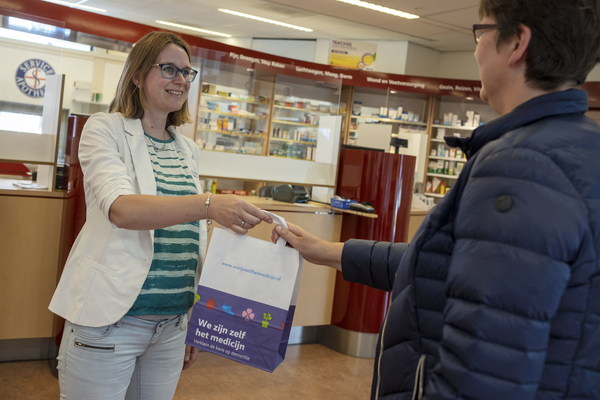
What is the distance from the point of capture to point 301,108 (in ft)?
14.9

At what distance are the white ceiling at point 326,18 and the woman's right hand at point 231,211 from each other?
7251 mm

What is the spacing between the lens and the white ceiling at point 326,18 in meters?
8.38

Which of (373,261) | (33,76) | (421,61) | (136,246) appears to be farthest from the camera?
(421,61)

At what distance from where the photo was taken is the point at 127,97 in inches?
63.4

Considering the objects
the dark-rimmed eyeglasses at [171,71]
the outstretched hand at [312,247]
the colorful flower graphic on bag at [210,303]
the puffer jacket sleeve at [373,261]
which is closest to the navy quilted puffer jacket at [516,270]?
the puffer jacket sleeve at [373,261]

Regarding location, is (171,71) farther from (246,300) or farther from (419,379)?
(419,379)

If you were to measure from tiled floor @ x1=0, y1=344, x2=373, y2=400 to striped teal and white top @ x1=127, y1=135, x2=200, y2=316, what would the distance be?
1.76 m

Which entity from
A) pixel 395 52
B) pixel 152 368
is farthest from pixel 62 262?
pixel 395 52

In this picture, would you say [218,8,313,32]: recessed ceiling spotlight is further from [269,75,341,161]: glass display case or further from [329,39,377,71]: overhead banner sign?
[269,75,341,161]: glass display case

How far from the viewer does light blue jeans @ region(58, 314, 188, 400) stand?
139cm

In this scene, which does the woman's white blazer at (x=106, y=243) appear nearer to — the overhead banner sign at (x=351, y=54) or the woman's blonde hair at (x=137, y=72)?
the woman's blonde hair at (x=137, y=72)

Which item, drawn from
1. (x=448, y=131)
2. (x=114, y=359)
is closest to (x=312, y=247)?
(x=114, y=359)

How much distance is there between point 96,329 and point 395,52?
1065 cm

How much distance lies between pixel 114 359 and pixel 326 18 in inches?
361
